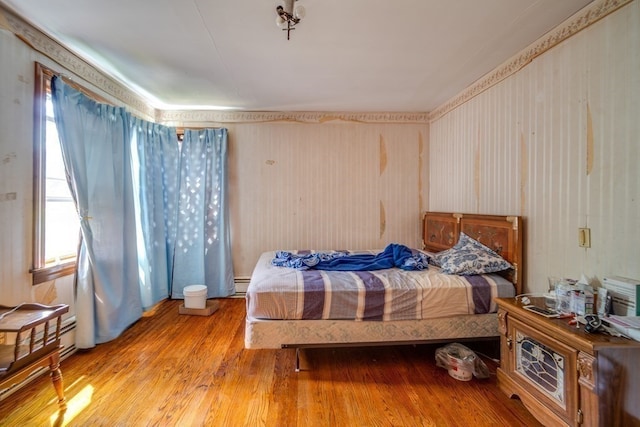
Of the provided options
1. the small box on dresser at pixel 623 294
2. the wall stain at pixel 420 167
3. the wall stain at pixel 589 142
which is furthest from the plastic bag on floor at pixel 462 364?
the wall stain at pixel 420 167

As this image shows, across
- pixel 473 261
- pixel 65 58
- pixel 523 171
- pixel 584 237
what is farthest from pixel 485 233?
pixel 65 58

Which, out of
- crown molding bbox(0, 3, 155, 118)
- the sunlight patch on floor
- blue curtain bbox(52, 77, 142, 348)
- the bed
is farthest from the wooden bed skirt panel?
crown molding bbox(0, 3, 155, 118)

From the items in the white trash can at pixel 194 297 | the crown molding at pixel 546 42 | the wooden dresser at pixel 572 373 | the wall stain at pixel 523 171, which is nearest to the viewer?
the wooden dresser at pixel 572 373

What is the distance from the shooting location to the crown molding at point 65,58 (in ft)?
5.86

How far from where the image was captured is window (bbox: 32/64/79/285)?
194cm

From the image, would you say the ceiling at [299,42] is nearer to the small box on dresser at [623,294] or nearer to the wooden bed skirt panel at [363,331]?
the small box on dresser at [623,294]

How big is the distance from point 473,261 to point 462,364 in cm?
84

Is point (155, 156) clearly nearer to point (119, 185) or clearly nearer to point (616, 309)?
point (119, 185)

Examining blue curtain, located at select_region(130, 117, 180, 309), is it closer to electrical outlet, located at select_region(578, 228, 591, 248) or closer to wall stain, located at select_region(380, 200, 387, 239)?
wall stain, located at select_region(380, 200, 387, 239)

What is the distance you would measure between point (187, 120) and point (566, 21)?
4.06 meters

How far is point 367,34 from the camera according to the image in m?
1.96

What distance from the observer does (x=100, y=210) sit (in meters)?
2.40

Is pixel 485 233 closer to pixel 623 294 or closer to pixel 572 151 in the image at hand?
pixel 572 151

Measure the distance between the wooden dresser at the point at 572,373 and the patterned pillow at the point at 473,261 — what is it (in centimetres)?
54
